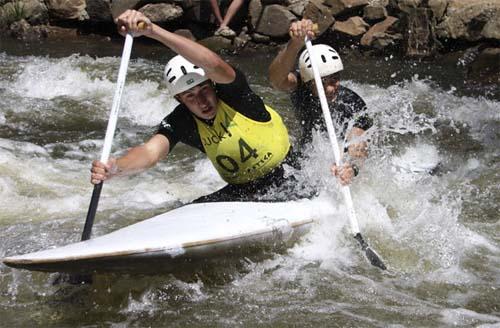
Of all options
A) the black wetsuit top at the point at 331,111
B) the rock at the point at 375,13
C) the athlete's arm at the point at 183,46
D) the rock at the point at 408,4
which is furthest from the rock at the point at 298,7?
the athlete's arm at the point at 183,46

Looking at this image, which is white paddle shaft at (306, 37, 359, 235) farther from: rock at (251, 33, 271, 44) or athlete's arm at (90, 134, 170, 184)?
rock at (251, 33, 271, 44)

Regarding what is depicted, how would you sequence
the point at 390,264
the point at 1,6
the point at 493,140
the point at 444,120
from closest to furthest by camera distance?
the point at 390,264 < the point at 493,140 < the point at 444,120 < the point at 1,6

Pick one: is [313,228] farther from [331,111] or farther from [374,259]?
[331,111]

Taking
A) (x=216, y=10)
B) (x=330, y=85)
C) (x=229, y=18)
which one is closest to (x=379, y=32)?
(x=229, y=18)

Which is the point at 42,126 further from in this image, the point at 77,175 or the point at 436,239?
the point at 436,239

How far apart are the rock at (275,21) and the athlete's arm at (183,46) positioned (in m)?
7.12

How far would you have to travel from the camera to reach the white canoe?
3.50 meters

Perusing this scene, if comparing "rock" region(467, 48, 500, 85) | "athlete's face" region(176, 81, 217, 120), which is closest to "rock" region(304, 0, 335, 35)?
"rock" region(467, 48, 500, 85)

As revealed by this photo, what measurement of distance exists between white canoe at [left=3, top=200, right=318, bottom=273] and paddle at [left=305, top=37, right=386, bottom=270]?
23 centimetres

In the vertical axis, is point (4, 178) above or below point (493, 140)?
above

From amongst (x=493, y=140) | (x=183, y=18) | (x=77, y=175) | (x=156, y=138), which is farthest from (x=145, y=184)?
(x=183, y=18)

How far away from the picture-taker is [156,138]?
14.2 feet

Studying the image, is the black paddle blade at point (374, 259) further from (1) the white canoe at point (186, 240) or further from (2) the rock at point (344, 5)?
(2) the rock at point (344, 5)

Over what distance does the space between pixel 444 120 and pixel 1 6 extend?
347 inches
